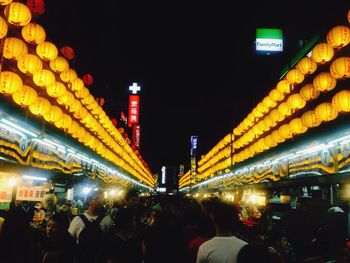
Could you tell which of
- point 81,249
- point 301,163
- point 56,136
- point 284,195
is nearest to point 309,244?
point 81,249

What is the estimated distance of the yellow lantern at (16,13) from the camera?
1030cm

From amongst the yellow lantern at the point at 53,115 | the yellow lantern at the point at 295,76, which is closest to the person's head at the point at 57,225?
the yellow lantern at the point at 53,115

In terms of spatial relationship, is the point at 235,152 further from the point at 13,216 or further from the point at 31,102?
the point at 13,216

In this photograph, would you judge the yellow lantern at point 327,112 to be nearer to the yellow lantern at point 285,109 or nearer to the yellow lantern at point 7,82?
the yellow lantern at point 285,109

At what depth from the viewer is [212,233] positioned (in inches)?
255

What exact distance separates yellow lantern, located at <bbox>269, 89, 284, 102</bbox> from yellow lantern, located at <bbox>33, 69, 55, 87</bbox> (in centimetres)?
→ 1070

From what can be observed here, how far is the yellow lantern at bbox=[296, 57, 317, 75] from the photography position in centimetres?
1368

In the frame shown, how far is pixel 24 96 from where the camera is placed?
1129 cm

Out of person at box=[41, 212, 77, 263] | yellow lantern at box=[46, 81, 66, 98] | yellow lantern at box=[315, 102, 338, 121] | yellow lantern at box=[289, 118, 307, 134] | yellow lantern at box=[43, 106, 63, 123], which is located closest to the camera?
person at box=[41, 212, 77, 263]

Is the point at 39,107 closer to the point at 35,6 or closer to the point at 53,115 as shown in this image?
the point at 53,115

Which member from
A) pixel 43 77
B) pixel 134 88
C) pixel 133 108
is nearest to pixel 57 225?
pixel 43 77

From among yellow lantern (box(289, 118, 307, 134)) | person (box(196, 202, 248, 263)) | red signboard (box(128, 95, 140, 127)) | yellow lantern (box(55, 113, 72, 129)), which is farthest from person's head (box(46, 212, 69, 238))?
red signboard (box(128, 95, 140, 127))

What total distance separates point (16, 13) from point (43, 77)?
2.68 metres

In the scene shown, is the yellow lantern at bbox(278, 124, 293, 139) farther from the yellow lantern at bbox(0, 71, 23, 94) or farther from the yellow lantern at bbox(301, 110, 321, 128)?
the yellow lantern at bbox(0, 71, 23, 94)
